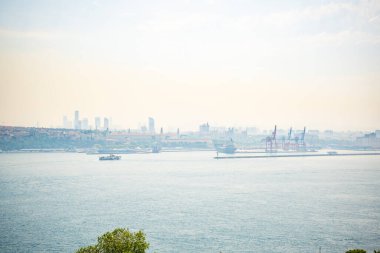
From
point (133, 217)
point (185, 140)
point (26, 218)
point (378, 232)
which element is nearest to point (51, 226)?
point (26, 218)

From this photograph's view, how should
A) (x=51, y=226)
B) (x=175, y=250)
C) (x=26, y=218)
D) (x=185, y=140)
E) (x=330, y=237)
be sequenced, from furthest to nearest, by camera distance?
1. (x=185, y=140)
2. (x=26, y=218)
3. (x=51, y=226)
4. (x=330, y=237)
5. (x=175, y=250)

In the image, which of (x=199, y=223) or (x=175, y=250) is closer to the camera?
(x=175, y=250)

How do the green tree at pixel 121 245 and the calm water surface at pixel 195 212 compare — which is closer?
the green tree at pixel 121 245

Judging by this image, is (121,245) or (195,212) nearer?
(121,245)

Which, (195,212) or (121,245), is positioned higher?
(121,245)

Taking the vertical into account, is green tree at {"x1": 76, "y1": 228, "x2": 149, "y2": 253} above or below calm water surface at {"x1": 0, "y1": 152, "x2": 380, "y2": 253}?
above

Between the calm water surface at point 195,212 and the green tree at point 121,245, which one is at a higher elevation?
the green tree at point 121,245

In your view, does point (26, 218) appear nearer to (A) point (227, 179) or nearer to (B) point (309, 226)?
(B) point (309, 226)

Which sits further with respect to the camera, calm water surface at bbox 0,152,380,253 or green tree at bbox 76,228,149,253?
calm water surface at bbox 0,152,380,253
